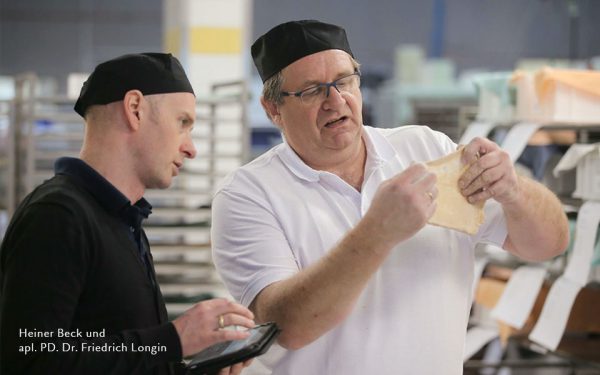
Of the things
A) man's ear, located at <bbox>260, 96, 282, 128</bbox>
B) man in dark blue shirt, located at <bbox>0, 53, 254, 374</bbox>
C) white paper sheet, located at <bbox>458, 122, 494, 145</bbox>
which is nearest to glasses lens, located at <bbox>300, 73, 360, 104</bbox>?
man's ear, located at <bbox>260, 96, 282, 128</bbox>

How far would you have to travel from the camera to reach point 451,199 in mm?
1765

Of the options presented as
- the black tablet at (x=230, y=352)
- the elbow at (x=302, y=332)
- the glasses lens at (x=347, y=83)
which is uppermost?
the glasses lens at (x=347, y=83)

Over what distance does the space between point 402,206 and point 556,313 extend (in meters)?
1.99

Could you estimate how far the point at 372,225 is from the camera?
1.63 m

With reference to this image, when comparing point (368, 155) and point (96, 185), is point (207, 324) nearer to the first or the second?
point (96, 185)

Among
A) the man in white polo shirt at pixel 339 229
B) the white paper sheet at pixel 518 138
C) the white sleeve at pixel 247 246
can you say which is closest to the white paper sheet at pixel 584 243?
the white paper sheet at pixel 518 138

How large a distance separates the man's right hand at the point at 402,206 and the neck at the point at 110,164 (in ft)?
1.46

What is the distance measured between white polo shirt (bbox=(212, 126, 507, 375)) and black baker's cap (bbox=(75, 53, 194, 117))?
0.39 m

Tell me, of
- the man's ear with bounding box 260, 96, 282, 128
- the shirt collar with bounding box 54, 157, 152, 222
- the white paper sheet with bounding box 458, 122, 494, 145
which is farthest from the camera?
the white paper sheet with bounding box 458, 122, 494, 145

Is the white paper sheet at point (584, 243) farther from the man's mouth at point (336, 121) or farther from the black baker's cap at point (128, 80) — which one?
the black baker's cap at point (128, 80)

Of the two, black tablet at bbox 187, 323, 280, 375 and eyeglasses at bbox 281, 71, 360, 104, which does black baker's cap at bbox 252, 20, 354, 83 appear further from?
black tablet at bbox 187, 323, 280, 375

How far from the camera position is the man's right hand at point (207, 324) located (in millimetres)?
1456

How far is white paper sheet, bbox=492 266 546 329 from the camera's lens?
11.9 feet

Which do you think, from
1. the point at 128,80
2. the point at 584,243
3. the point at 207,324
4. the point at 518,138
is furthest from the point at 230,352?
the point at 518,138
